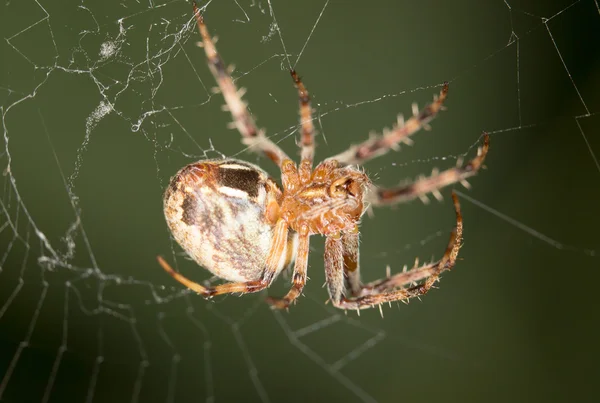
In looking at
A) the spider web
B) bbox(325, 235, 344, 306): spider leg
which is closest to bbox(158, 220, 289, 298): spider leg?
bbox(325, 235, 344, 306): spider leg

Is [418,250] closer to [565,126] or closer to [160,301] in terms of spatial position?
[565,126]

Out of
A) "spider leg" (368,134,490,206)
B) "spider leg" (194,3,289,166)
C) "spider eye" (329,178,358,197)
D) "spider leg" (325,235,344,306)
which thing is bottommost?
"spider leg" (325,235,344,306)

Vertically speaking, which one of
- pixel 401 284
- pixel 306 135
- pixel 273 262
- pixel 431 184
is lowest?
pixel 401 284

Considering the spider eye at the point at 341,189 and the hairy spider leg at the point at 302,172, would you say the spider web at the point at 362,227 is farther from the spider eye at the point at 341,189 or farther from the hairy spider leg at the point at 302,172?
the spider eye at the point at 341,189

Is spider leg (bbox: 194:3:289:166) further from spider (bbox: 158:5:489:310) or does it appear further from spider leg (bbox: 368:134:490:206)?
spider leg (bbox: 368:134:490:206)

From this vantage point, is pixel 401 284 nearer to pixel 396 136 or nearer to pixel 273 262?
pixel 273 262

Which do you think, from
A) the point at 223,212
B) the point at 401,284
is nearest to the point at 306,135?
the point at 223,212

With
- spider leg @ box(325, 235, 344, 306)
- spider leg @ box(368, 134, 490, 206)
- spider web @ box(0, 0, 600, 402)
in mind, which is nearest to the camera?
spider leg @ box(368, 134, 490, 206)

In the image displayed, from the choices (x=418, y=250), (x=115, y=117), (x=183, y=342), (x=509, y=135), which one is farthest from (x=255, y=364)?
(x=509, y=135)
